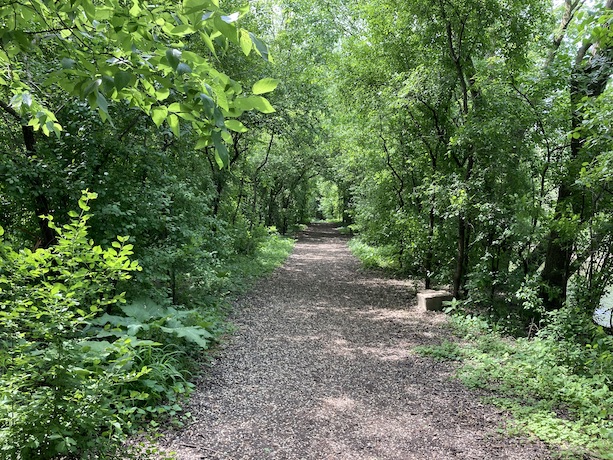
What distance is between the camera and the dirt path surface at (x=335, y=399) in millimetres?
3211

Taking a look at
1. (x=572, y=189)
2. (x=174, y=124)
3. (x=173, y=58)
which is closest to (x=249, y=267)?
(x=572, y=189)

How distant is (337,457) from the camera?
3.10 meters

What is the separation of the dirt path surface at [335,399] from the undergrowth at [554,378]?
240mm

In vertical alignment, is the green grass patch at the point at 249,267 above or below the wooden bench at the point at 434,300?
above

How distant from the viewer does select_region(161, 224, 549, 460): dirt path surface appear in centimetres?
321

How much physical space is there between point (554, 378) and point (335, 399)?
7.90 feet

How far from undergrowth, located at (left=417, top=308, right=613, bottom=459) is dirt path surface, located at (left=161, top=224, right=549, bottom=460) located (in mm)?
240

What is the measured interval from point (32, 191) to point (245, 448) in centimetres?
351

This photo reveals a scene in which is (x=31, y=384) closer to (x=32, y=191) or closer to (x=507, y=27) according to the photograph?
(x=32, y=191)

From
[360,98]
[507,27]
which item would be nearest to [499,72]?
[507,27]

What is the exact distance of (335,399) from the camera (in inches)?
160

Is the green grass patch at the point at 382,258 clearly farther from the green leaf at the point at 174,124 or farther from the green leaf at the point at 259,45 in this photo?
the green leaf at the point at 259,45

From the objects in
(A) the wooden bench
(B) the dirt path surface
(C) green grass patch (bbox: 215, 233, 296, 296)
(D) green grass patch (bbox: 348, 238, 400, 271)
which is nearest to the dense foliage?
(C) green grass patch (bbox: 215, 233, 296, 296)

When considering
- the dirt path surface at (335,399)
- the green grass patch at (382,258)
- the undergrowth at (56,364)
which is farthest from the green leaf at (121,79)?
the green grass patch at (382,258)
